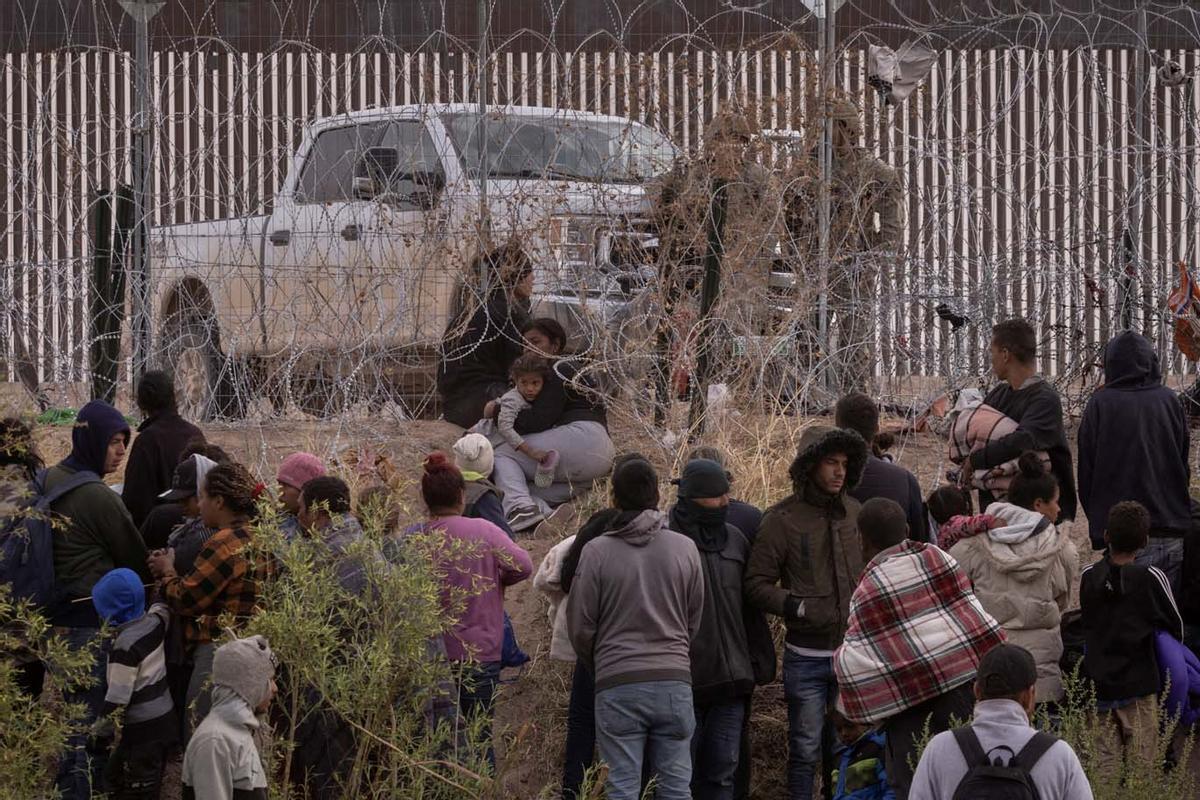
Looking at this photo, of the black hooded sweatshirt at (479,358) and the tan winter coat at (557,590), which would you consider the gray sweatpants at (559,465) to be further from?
the tan winter coat at (557,590)

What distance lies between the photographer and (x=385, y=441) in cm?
925

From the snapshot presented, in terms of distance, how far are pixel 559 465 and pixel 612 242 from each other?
1.47m

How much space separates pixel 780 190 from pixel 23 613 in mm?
5011

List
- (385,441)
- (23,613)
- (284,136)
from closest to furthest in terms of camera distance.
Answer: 1. (23,613)
2. (385,441)
3. (284,136)

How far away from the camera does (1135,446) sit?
754 cm

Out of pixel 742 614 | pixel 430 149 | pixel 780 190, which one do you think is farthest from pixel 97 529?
pixel 780 190

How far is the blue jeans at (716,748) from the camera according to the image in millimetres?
6695

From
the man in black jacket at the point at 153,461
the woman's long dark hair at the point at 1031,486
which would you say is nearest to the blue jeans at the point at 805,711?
the woman's long dark hair at the point at 1031,486

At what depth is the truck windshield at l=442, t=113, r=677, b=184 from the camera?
973 cm

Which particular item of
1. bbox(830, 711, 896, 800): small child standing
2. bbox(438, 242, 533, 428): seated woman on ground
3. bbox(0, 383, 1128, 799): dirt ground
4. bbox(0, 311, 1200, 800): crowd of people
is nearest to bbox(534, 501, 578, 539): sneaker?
bbox(0, 383, 1128, 799): dirt ground

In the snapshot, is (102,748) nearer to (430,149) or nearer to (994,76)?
(430,149)

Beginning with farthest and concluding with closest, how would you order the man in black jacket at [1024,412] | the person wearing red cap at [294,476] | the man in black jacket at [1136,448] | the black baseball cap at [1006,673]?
the man in black jacket at [1136,448] < the man in black jacket at [1024,412] < the person wearing red cap at [294,476] < the black baseball cap at [1006,673]

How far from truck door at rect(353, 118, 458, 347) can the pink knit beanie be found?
8.29 ft

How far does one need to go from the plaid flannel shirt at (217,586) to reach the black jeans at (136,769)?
41 cm
